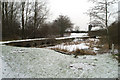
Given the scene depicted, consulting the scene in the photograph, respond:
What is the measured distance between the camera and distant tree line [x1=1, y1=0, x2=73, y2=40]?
16250 millimetres

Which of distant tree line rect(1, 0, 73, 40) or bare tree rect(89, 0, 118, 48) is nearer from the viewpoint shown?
bare tree rect(89, 0, 118, 48)

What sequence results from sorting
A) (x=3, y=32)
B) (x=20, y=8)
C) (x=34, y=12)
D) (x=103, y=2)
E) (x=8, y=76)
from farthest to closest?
(x=34, y=12) → (x=20, y=8) → (x=3, y=32) → (x=103, y=2) → (x=8, y=76)

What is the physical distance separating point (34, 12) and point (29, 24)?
2.39 metres

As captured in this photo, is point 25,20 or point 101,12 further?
point 25,20

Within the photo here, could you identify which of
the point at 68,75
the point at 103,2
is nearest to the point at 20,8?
the point at 103,2

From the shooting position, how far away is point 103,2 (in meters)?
8.70

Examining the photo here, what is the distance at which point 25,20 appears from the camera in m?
19.0

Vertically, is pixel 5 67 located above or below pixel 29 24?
below

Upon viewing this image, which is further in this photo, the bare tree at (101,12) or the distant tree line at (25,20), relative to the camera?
the distant tree line at (25,20)

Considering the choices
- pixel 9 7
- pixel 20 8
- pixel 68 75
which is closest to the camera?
pixel 68 75

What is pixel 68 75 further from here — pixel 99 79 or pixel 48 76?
pixel 99 79

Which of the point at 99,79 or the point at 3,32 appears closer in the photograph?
the point at 99,79

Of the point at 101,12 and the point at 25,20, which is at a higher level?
the point at 25,20

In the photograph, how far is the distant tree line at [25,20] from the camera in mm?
16250
